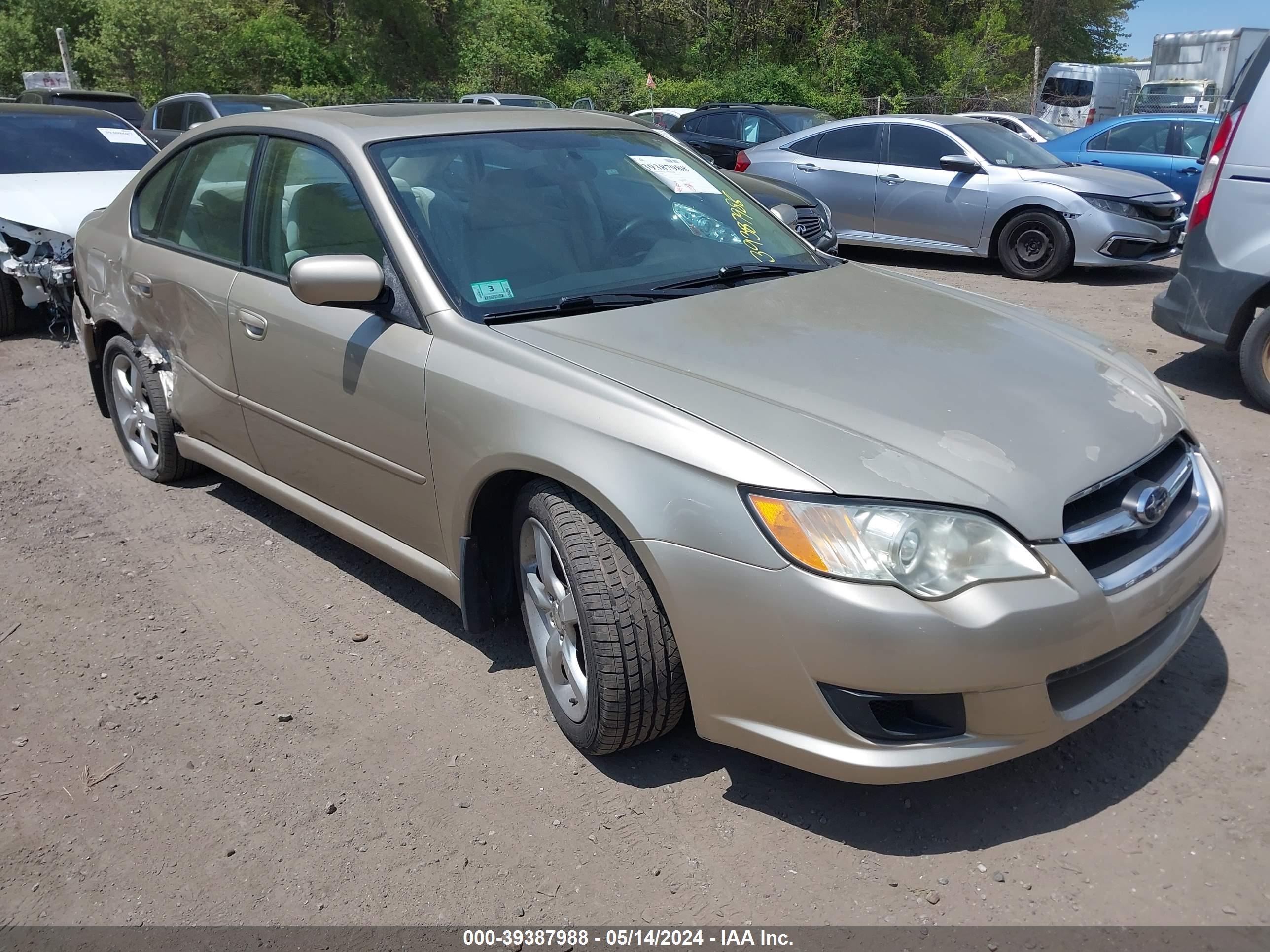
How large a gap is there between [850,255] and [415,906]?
10075 millimetres

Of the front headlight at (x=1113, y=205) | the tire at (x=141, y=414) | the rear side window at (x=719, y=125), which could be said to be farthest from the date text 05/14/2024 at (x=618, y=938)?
the rear side window at (x=719, y=125)

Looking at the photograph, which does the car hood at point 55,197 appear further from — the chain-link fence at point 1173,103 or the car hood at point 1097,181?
the chain-link fence at point 1173,103

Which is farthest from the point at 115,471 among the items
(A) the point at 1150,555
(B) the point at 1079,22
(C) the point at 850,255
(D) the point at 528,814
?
(B) the point at 1079,22

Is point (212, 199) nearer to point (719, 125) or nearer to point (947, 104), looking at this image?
point (719, 125)

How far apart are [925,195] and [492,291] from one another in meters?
7.86

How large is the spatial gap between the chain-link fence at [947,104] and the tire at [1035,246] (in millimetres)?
21977

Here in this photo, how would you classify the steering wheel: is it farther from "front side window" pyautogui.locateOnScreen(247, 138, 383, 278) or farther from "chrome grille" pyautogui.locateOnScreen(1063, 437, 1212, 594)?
"chrome grille" pyautogui.locateOnScreen(1063, 437, 1212, 594)

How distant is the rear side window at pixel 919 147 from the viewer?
995cm

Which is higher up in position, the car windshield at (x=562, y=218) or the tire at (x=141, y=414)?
the car windshield at (x=562, y=218)

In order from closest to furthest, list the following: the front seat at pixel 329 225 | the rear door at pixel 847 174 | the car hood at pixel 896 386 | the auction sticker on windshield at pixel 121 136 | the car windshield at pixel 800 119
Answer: the car hood at pixel 896 386 < the front seat at pixel 329 225 < the auction sticker on windshield at pixel 121 136 < the rear door at pixel 847 174 < the car windshield at pixel 800 119

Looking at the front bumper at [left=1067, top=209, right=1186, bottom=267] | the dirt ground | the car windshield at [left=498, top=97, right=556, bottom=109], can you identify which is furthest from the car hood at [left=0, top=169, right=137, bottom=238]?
the car windshield at [left=498, top=97, right=556, bottom=109]

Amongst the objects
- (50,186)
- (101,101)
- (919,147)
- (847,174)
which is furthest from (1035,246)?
(101,101)

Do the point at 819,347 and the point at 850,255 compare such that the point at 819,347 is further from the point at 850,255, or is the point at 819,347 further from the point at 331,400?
the point at 850,255

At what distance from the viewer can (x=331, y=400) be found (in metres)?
3.34
